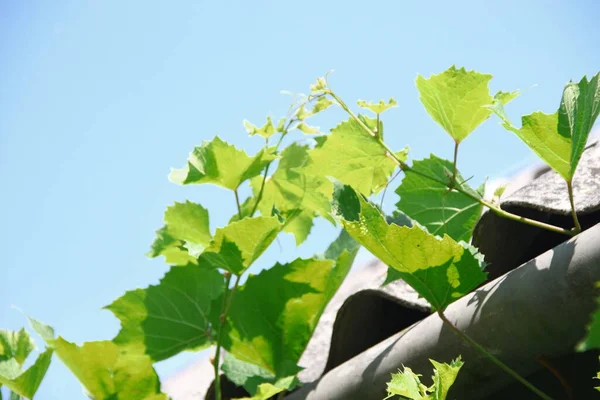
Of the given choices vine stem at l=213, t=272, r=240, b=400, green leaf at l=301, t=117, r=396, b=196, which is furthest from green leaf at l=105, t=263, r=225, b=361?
green leaf at l=301, t=117, r=396, b=196

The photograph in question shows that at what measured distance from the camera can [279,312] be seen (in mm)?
889

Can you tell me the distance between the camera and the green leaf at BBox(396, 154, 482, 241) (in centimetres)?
77

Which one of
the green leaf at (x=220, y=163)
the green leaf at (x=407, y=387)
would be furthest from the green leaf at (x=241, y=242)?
the green leaf at (x=407, y=387)

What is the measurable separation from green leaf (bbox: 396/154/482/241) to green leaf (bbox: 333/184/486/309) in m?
0.17

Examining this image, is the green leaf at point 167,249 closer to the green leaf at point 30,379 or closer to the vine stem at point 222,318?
the vine stem at point 222,318

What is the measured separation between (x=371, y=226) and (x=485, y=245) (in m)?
0.29

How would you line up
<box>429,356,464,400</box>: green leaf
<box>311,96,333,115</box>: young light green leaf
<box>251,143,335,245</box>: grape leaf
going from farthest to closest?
<box>251,143,335,245</box>: grape leaf, <box>311,96,333,115</box>: young light green leaf, <box>429,356,464,400</box>: green leaf

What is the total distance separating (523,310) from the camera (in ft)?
1.86

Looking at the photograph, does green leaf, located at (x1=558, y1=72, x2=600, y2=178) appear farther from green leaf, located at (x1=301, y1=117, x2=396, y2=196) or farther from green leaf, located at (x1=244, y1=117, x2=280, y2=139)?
green leaf, located at (x1=244, y1=117, x2=280, y2=139)

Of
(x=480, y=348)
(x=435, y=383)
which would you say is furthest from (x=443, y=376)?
(x=480, y=348)

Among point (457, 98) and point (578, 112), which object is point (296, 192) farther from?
point (578, 112)

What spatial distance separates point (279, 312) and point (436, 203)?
0.27 metres

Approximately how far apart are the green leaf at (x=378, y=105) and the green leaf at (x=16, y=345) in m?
0.60

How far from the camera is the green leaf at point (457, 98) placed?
69 cm
